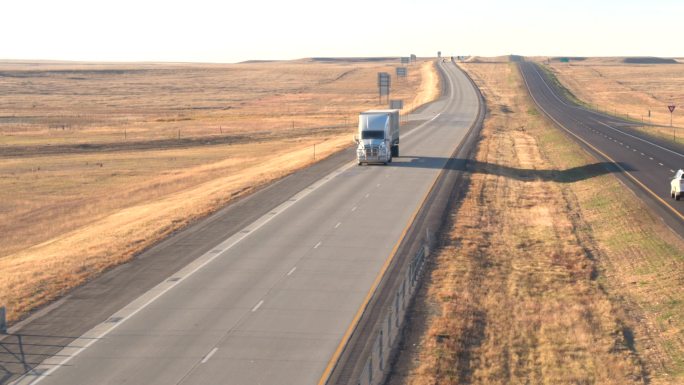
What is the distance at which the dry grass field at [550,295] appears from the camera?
2311 cm

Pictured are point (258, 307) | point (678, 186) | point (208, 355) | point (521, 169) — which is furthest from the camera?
point (521, 169)

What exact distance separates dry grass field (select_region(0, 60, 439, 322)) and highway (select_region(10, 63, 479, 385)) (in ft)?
14.1

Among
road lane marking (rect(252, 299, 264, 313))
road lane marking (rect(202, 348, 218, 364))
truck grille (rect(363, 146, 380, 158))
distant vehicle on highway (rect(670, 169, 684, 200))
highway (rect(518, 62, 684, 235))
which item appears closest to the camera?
road lane marking (rect(202, 348, 218, 364))

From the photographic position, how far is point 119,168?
7294 cm

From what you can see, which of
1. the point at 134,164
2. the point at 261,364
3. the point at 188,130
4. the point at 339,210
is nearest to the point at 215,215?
the point at 339,210

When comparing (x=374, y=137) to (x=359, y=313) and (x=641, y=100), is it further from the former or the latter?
(x=641, y=100)

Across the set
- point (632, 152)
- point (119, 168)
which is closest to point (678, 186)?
point (632, 152)

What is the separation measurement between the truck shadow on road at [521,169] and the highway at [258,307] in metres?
15.2

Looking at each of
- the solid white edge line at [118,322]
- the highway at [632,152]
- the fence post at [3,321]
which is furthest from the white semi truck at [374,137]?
the fence post at [3,321]

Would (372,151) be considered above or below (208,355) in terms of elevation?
above

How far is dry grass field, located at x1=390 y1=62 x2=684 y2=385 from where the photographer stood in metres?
23.1

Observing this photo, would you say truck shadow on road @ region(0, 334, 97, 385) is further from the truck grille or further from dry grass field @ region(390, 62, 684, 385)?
the truck grille

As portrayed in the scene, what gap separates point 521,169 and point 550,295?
116 ft

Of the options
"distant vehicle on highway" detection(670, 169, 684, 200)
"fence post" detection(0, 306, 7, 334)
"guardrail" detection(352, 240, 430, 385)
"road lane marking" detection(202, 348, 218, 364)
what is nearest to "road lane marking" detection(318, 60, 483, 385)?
"guardrail" detection(352, 240, 430, 385)
